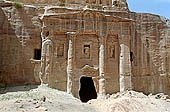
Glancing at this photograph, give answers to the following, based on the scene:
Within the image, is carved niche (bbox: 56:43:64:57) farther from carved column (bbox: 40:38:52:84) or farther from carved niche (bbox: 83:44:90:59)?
carved niche (bbox: 83:44:90:59)

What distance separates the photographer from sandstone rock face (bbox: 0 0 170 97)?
64.7 feet

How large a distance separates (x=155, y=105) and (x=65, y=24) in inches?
378

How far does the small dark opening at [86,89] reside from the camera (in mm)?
22672

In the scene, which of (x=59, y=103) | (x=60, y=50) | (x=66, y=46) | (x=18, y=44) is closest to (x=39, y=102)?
(x=59, y=103)

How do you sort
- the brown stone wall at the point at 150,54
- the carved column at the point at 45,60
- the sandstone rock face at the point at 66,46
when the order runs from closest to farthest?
1. the carved column at the point at 45,60
2. the sandstone rock face at the point at 66,46
3. the brown stone wall at the point at 150,54

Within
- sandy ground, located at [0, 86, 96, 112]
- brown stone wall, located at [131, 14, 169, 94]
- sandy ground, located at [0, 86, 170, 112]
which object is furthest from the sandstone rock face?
sandy ground, located at [0, 86, 96, 112]

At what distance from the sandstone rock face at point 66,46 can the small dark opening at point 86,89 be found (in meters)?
2.82

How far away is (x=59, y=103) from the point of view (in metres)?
15.1

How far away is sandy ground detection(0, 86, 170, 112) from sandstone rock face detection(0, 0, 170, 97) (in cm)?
154

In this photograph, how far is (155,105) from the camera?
1675 centimetres

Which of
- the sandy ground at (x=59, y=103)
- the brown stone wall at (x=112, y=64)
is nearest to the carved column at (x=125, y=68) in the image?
the brown stone wall at (x=112, y=64)

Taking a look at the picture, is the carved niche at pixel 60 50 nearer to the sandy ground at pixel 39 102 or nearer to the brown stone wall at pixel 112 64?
the sandy ground at pixel 39 102

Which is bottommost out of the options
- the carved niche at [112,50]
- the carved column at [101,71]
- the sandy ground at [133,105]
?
the sandy ground at [133,105]

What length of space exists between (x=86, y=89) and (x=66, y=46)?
18.2 ft
